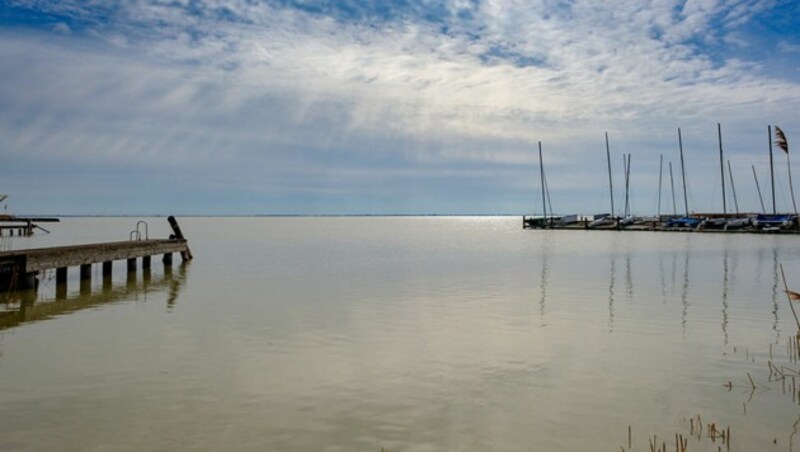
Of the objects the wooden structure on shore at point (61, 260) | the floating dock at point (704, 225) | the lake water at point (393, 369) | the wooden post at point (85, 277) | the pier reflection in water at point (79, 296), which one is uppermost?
the floating dock at point (704, 225)

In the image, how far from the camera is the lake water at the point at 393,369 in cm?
829

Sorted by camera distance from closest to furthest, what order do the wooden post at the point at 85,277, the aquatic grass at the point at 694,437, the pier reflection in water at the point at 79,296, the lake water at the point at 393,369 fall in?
1. the aquatic grass at the point at 694,437
2. the lake water at the point at 393,369
3. the pier reflection in water at the point at 79,296
4. the wooden post at the point at 85,277

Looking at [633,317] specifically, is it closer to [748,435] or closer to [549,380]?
[549,380]

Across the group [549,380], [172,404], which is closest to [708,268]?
[549,380]

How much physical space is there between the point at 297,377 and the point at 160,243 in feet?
87.1

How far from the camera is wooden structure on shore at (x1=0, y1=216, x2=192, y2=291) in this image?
20.8 meters

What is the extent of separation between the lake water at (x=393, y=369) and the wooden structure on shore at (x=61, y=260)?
123cm

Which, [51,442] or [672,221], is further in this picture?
[672,221]

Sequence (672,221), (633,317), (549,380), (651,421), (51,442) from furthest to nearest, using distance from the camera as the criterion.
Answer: (672,221)
(633,317)
(549,380)
(651,421)
(51,442)

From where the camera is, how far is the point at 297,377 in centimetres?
1110

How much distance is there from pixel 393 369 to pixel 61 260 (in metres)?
16.9

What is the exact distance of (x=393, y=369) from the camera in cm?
1181

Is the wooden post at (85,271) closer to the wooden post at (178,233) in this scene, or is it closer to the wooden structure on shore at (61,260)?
the wooden structure on shore at (61,260)

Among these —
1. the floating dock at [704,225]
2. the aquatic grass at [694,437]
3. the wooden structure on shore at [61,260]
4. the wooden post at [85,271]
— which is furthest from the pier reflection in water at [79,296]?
the floating dock at [704,225]
